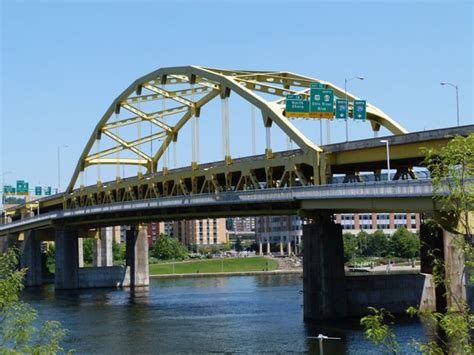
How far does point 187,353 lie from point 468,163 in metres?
33.1

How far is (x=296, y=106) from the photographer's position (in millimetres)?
70812

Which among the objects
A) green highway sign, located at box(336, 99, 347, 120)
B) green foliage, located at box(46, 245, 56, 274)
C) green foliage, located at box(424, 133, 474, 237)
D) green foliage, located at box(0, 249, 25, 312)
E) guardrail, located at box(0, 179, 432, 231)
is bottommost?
green foliage, located at box(46, 245, 56, 274)

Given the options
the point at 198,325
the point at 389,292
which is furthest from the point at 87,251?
the point at 389,292

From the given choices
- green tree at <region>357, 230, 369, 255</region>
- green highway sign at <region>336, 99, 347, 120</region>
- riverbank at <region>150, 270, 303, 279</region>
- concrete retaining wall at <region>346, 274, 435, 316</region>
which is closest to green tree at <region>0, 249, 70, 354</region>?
concrete retaining wall at <region>346, 274, 435, 316</region>

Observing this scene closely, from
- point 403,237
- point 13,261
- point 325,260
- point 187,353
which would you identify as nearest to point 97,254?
point 403,237

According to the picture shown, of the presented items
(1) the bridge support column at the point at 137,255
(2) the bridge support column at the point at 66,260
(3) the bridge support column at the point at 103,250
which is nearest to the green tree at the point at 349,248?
(3) the bridge support column at the point at 103,250

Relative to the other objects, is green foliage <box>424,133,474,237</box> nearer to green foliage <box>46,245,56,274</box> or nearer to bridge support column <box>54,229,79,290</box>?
bridge support column <box>54,229,79,290</box>

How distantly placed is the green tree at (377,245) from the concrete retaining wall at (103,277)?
7929cm

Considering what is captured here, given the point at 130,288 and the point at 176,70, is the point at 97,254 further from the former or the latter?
the point at 176,70

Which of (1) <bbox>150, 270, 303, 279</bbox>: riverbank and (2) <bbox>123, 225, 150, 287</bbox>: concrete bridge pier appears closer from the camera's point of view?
(2) <bbox>123, 225, 150, 287</bbox>: concrete bridge pier

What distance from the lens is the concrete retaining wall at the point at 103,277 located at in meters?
121

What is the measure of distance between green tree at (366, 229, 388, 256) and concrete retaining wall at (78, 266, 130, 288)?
7929 centimetres

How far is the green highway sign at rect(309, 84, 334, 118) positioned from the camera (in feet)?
235

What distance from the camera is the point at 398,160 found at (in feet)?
203
